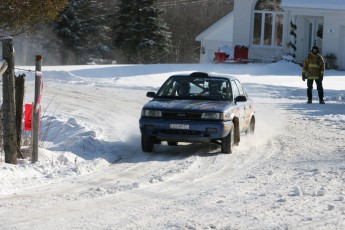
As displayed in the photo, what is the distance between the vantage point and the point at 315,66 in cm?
2491

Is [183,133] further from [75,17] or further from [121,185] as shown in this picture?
[75,17]

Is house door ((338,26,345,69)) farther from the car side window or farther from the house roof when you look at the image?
the car side window

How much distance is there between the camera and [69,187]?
10.6 metres

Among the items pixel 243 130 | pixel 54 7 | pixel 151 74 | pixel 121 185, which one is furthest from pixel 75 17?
pixel 121 185

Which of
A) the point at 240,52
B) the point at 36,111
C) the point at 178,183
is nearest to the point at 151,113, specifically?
the point at 36,111

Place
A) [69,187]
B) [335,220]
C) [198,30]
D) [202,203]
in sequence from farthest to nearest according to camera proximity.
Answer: [198,30], [69,187], [202,203], [335,220]

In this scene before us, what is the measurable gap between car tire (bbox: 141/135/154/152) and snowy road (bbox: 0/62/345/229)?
20 centimetres

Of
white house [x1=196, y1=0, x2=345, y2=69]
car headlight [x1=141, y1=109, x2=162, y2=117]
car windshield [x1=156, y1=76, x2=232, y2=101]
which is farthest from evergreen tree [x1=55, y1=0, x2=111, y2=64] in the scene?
car headlight [x1=141, y1=109, x2=162, y2=117]

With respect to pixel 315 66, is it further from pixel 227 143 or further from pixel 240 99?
pixel 227 143

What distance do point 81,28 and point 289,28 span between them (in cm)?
2315

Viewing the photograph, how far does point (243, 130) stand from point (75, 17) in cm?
4484

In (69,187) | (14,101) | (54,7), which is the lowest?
(69,187)

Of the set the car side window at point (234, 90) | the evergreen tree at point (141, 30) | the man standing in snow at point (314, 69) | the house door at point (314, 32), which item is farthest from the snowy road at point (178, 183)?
the evergreen tree at point (141, 30)

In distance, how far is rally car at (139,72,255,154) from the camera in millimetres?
13906
